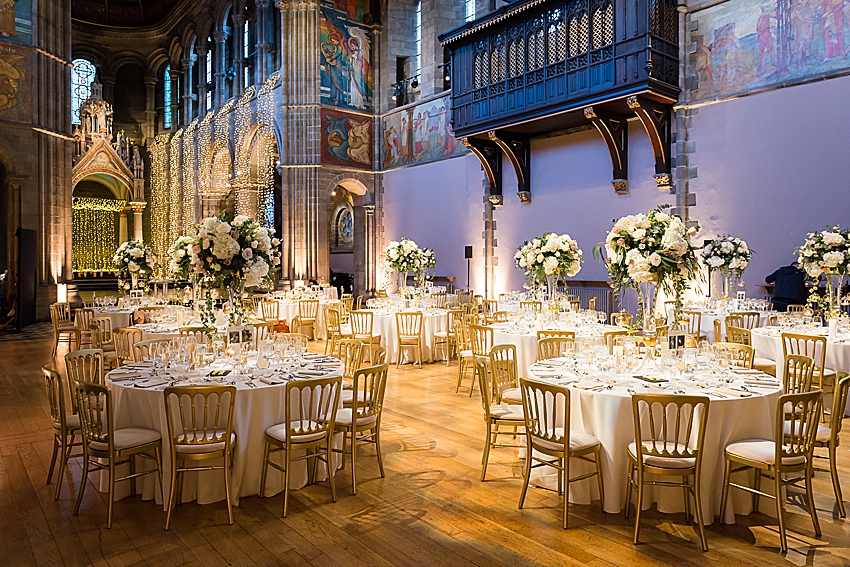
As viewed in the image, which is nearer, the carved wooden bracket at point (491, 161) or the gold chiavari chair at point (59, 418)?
the gold chiavari chair at point (59, 418)

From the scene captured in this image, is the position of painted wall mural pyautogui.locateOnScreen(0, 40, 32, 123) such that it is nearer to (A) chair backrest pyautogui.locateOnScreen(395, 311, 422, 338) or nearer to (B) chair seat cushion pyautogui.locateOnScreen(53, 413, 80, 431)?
(A) chair backrest pyautogui.locateOnScreen(395, 311, 422, 338)

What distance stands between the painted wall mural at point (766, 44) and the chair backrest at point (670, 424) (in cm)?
848

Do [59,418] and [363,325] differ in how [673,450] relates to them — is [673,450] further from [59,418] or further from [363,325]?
[363,325]

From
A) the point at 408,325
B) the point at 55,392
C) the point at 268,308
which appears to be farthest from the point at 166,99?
the point at 55,392

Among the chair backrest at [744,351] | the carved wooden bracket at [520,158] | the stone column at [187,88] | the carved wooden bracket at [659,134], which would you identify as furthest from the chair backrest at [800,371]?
the stone column at [187,88]

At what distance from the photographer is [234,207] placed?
82.0ft

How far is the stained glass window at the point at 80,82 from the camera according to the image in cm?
2589

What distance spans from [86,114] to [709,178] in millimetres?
22348

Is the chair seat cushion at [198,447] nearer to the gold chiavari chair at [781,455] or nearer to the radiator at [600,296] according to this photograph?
the gold chiavari chair at [781,455]

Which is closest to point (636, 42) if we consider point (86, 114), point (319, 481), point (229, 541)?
point (319, 481)

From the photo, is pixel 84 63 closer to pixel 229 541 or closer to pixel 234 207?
pixel 234 207

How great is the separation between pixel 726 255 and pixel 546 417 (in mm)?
7266

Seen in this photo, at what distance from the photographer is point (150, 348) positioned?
17.1ft

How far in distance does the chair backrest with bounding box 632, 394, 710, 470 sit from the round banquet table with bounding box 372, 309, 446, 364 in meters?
6.18
